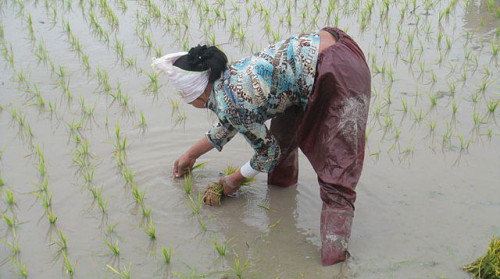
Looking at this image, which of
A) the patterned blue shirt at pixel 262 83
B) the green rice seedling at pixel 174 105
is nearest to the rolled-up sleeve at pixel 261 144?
the patterned blue shirt at pixel 262 83

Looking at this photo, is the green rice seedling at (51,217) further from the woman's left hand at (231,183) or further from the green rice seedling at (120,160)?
the woman's left hand at (231,183)


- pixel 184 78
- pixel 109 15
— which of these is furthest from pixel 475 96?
pixel 109 15

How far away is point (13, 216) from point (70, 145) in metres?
0.82

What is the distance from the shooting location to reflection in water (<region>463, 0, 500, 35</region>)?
528 centimetres

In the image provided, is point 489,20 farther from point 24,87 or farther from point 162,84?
point 24,87

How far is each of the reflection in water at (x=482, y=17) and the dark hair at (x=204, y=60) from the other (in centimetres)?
355

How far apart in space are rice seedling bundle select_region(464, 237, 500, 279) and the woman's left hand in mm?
1206

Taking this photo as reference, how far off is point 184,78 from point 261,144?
19.4 inches

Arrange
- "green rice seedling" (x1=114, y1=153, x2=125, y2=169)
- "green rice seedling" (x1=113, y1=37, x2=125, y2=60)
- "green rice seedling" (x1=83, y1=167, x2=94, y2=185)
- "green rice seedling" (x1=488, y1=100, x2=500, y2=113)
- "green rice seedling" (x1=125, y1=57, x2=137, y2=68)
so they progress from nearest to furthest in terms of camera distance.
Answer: "green rice seedling" (x1=83, y1=167, x2=94, y2=185), "green rice seedling" (x1=114, y1=153, x2=125, y2=169), "green rice seedling" (x1=488, y1=100, x2=500, y2=113), "green rice seedling" (x1=125, y1=57, x2=137, y2=68), "green rice seedling" (x1=113, y1=37, x2=125, y2=60)

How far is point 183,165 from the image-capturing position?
3.37 meters

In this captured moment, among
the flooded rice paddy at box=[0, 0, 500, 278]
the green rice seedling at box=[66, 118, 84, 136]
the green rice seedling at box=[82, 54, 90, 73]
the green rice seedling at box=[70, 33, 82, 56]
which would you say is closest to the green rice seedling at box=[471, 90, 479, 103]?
the flooded rice paddy at box=[0, 0, 500, 278]

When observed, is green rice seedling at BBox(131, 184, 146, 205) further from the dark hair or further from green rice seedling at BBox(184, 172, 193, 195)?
the dark hair

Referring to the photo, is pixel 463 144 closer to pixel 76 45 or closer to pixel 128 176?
pixel 128 176

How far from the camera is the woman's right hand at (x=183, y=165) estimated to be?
3.33m
